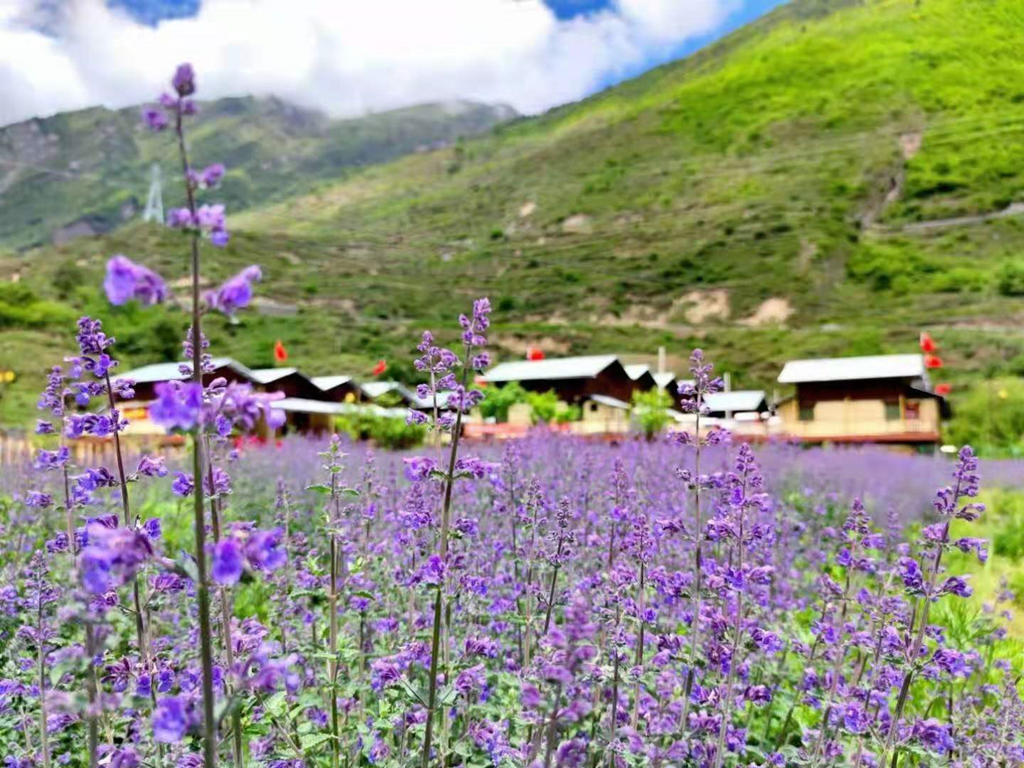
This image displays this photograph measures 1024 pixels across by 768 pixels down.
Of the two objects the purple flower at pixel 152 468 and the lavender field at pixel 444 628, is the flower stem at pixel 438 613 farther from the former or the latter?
the purple flower at pixel 152 468

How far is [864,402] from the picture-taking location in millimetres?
33438

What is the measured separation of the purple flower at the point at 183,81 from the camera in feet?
5.26

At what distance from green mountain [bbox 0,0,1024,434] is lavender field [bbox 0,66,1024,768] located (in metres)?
36.9

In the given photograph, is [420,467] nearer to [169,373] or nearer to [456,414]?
[456,414]

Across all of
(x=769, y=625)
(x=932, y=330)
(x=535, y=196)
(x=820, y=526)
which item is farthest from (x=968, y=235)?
(x=769, y=625)

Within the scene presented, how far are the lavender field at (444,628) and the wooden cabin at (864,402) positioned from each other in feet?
93.8

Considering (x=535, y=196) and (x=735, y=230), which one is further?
(x=535, y=196)

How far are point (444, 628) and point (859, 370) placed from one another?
34.7 meters

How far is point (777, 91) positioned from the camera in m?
122

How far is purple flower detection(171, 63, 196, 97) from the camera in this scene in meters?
1.60

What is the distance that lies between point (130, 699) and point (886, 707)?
11.0 feet

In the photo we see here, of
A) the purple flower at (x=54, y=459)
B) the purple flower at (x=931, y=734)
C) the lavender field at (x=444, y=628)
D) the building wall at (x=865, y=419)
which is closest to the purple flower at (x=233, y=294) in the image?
the lavender field at (x=444, y=628)

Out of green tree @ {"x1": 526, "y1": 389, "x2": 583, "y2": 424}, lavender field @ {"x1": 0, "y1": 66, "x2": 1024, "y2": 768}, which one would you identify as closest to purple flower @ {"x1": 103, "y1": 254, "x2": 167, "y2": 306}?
lavender field @ {"x1": 0, "y1": 66, "x2": 1024, "y2": 768}

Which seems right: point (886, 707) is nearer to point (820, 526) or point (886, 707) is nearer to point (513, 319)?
point (820, 526)
